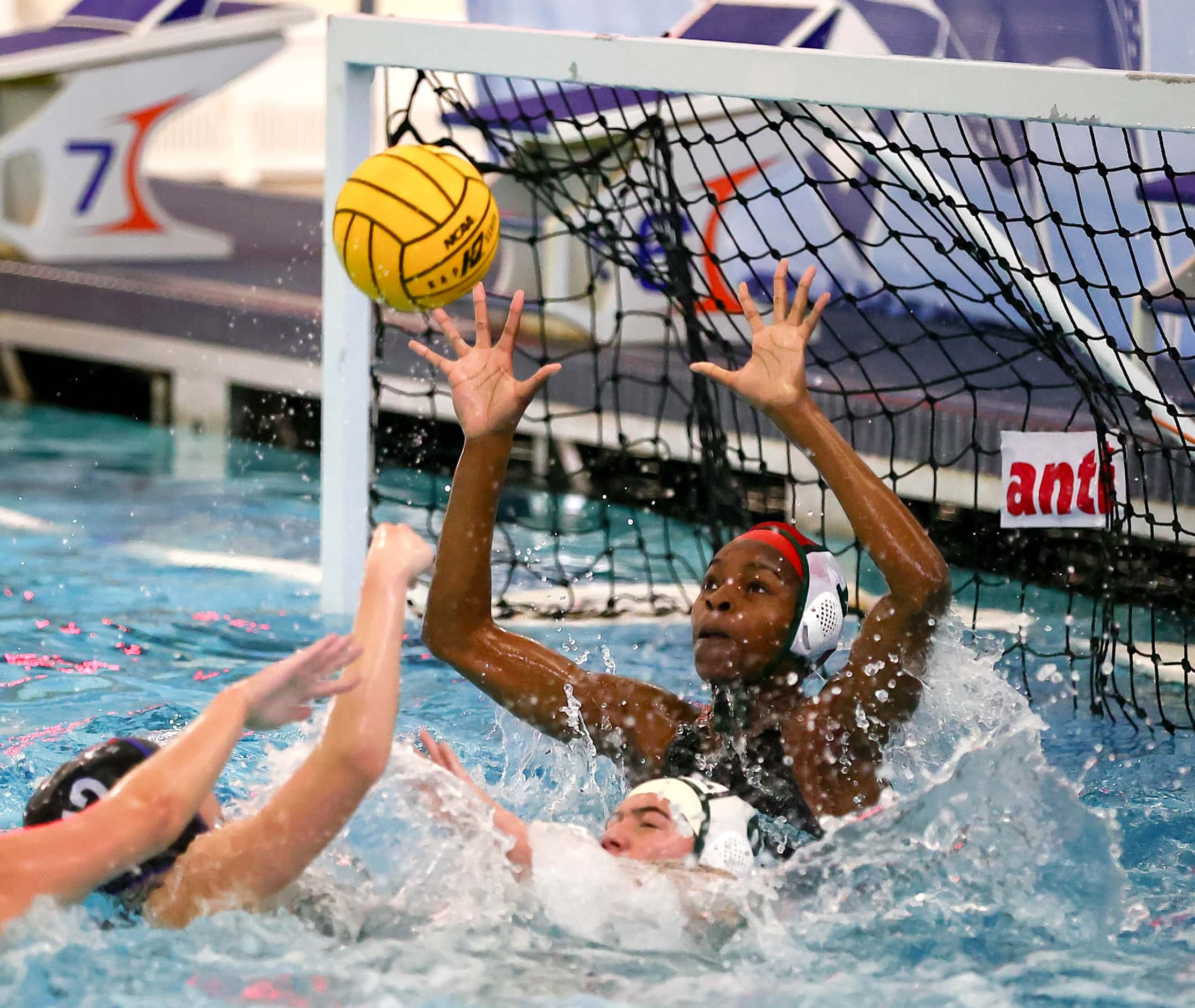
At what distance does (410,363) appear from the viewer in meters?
6.06

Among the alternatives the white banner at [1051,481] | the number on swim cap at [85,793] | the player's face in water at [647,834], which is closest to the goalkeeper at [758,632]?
the player's face in water at [647,834]

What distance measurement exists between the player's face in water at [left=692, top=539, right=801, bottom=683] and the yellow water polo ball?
92 cm

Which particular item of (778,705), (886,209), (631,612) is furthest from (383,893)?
(886,209)

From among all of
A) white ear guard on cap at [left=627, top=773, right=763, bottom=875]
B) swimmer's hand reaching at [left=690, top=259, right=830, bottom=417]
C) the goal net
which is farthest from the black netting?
white ear guard on cap at [left=627, top=773, right=763, bottom=875]

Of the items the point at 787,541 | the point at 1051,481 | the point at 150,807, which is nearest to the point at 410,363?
the point at 1051,481

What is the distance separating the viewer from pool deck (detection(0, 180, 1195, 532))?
4945 mm

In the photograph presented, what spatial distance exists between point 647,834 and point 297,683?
61cm

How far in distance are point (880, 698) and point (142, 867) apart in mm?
1096

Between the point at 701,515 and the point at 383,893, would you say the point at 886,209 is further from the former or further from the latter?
the point at 383,893

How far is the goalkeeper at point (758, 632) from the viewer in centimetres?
248

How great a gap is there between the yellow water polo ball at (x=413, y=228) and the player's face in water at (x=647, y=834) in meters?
1.16

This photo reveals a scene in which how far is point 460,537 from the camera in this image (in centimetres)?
271

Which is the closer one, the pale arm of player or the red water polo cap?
the pale arm of player

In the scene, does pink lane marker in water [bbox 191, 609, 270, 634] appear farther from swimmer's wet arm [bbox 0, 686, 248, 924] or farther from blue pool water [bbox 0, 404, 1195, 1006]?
swimmer's wet arm [bbox 0, 686, 248, 924]
